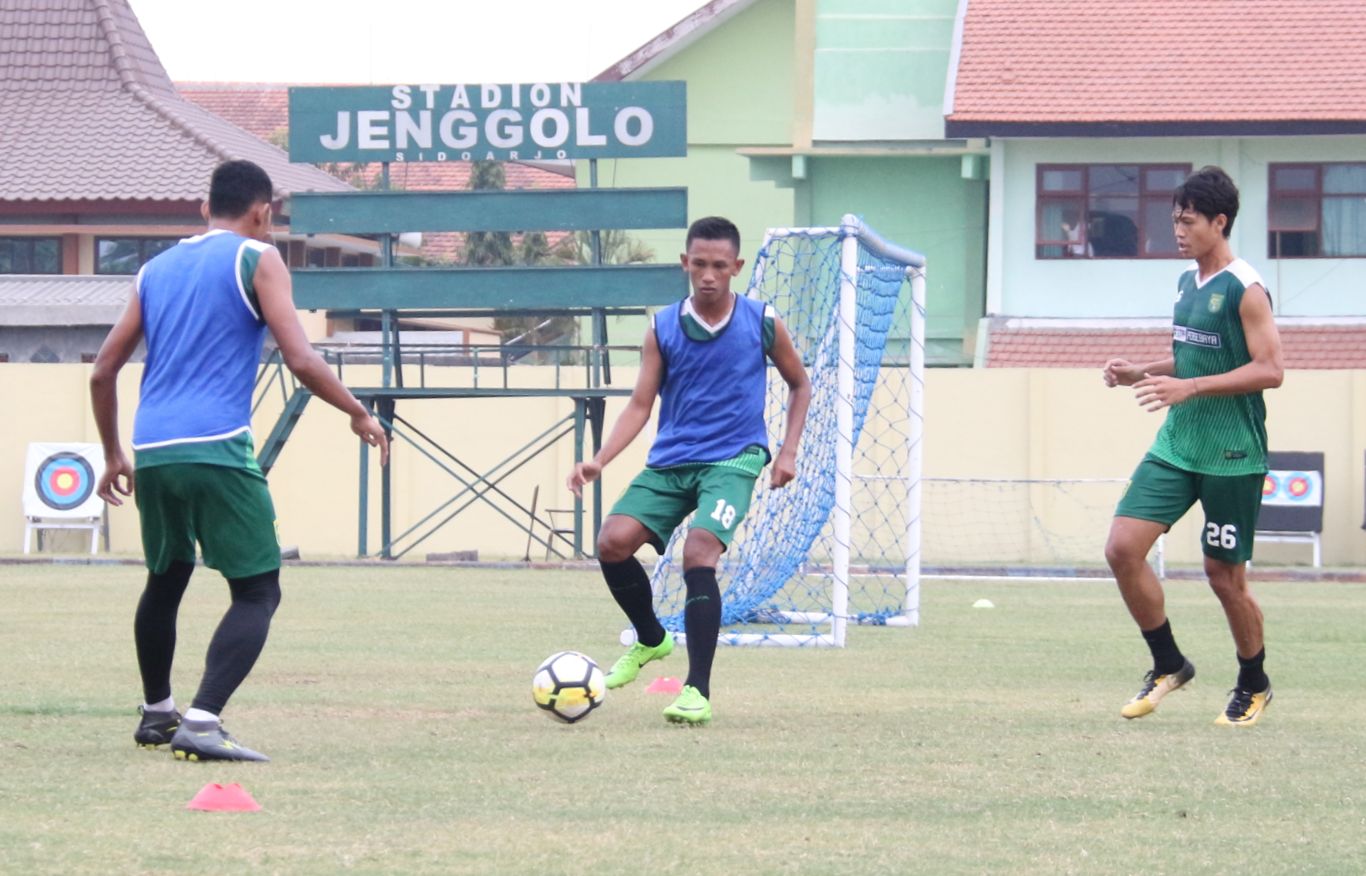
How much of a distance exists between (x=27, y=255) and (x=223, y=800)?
113 ft

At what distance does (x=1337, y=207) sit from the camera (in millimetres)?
34250

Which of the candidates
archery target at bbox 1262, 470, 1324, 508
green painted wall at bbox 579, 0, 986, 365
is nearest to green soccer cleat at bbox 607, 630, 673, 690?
archery target at bbox 1262, 470, 1324, 508

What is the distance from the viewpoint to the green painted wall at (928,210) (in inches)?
1495

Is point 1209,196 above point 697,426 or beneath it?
above

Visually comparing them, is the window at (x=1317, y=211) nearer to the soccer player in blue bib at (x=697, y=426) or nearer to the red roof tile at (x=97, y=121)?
the red roof tile at (x=97, y=121)

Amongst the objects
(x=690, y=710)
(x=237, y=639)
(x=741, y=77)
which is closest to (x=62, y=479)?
(x=741, y=77)

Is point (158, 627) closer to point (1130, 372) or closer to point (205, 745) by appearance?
point (205, 745)

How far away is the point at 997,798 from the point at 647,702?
329 cm

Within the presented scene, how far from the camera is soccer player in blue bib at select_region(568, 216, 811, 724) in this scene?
8.90m

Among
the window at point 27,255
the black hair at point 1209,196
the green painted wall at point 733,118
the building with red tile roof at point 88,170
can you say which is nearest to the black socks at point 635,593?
the black hair at point 1209,196

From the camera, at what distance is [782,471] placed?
884cm

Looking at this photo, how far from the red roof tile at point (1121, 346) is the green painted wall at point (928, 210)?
13.7 ft

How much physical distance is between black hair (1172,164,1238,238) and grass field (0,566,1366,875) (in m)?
2.03

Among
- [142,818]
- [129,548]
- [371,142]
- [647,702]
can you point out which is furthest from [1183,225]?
[129,548]
